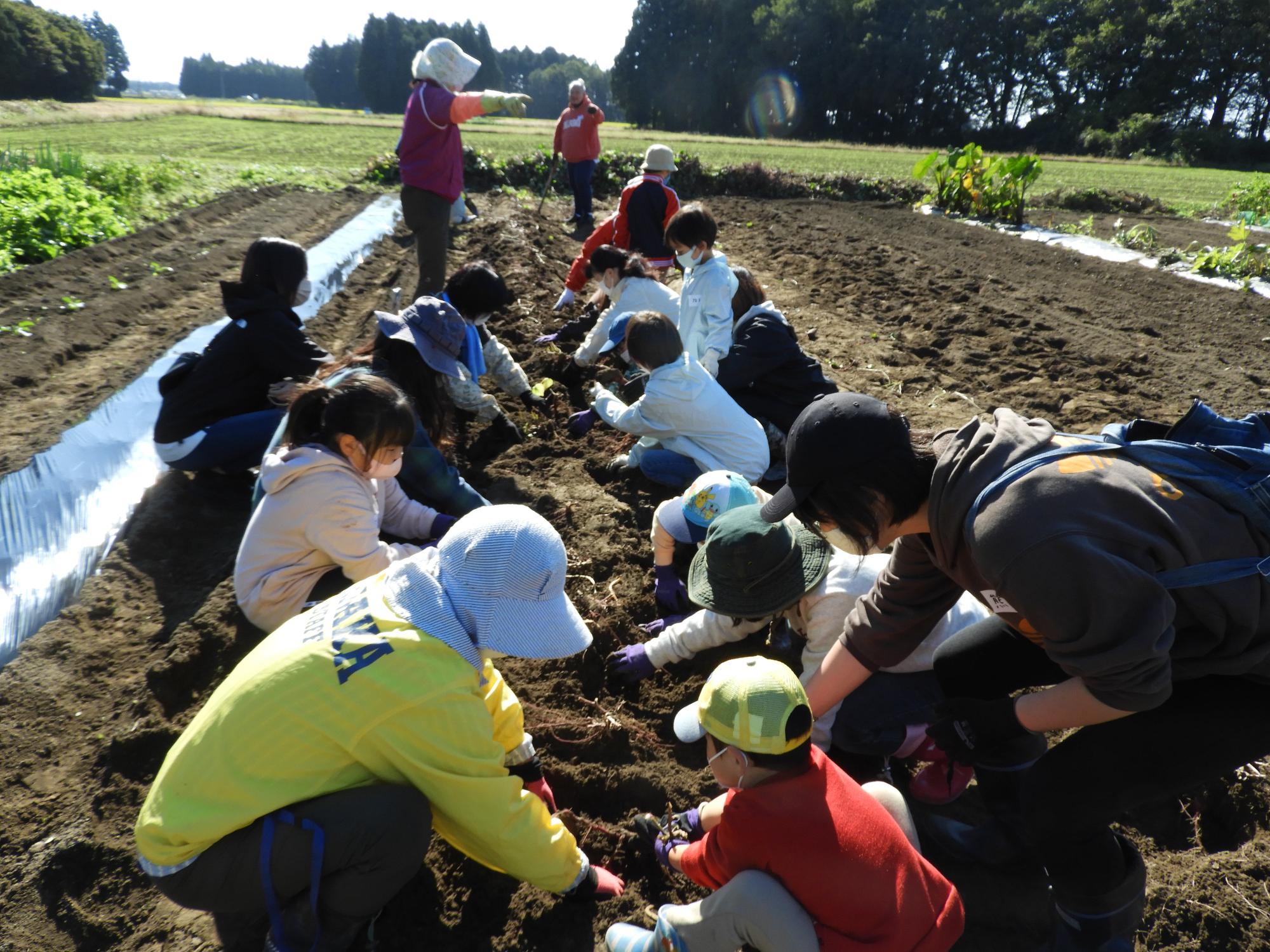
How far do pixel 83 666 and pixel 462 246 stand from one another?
7.51 meters

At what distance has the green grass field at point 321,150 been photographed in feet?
52.2

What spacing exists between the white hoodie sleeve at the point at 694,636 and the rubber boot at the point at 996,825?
0.81 metres

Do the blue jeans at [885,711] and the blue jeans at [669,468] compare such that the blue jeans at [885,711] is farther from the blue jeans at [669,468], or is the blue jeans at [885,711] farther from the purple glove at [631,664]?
the blue jeans at [669,468]

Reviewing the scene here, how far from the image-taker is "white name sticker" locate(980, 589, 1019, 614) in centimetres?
186

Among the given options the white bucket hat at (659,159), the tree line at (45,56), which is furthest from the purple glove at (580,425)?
the tree line at (45,56)

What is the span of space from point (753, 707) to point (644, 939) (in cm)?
69

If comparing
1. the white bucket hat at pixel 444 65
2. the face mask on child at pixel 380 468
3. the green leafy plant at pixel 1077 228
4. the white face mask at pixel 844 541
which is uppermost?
the white bucket hat at pixel 444 65

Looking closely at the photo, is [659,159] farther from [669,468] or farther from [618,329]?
[669,468]

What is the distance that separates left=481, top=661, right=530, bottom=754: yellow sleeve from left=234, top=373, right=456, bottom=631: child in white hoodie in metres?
0.81

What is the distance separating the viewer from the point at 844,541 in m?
1.97

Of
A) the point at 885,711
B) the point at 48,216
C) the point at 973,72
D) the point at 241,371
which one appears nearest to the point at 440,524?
the point at 241,371

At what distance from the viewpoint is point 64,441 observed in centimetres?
401

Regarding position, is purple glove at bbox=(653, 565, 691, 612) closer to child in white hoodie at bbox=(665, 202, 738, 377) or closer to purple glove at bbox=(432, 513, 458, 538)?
purple glove at bbox=(432, 513, 458, 538)

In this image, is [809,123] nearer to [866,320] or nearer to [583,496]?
[866,320]
